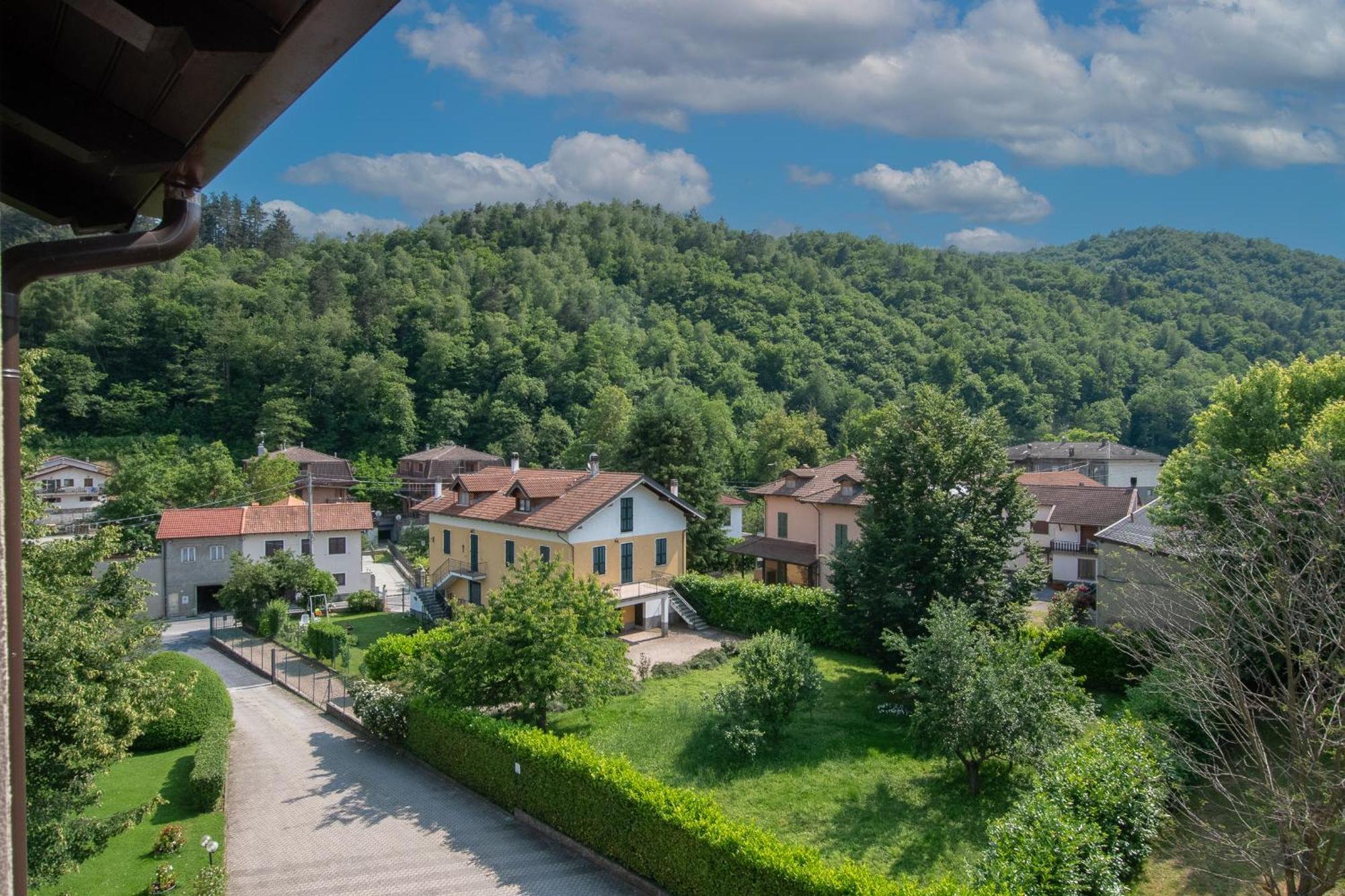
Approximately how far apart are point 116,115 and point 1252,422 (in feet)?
99.2

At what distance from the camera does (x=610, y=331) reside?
91.2 meters

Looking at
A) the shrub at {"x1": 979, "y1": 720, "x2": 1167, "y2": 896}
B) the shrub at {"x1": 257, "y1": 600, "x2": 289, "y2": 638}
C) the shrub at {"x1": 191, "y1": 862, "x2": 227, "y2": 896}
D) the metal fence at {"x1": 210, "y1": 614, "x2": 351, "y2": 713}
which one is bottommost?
the metal fence at {"x1": 210, "y1": 614, "x2": 351, "y2": 713}

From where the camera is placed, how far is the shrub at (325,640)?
30.5m

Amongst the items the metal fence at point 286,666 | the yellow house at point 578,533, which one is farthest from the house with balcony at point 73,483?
the yellow house at point 578,533

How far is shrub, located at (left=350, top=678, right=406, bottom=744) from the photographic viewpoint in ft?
75.2

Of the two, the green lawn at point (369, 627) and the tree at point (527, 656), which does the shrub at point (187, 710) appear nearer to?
the green lawn at point (369, 627)

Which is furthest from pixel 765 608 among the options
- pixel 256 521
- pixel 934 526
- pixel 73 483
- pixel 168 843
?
pixel 73 483

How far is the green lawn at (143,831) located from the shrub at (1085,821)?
46.7 feet

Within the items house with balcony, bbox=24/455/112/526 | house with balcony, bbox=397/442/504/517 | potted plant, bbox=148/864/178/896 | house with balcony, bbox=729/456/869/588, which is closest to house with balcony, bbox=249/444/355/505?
house with balcony, bbox=397/442/504/517

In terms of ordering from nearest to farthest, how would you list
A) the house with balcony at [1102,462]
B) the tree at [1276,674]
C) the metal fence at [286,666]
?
1. the tree at [1276,674]
2. the metal fence at [286,666]
3. the house with balcony at [1102,462]

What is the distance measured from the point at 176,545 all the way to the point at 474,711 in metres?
26.2

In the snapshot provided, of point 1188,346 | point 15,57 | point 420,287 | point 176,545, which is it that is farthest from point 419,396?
point 1188,346

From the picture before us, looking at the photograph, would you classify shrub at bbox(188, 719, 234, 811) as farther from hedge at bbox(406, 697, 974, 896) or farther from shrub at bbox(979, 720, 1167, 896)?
shrub at bbox(979, 720, 1167, 896)

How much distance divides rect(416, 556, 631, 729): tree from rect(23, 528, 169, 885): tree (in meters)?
6.67
